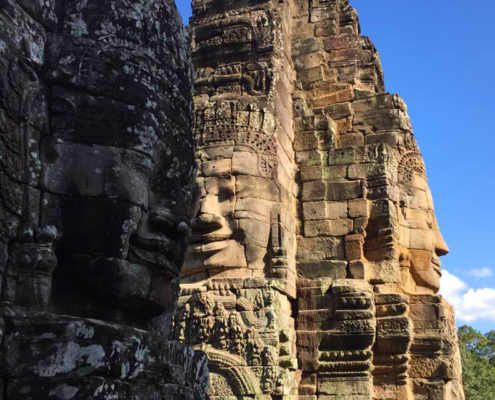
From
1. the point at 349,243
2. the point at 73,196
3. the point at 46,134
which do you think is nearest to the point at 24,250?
the point at 73,196

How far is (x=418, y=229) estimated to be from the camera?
1105 cm

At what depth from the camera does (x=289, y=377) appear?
29.6ft

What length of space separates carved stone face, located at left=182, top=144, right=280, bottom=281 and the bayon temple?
0.08ft

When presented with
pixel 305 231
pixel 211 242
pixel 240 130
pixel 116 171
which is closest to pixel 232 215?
pixel 211 242

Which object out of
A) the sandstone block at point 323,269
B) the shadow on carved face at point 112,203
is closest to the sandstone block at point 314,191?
the sandstone block at point 323,269

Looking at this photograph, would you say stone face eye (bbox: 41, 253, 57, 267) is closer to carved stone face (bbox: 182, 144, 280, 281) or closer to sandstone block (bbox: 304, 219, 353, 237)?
carved stone face (bbox: 182, 144, 280, 281)

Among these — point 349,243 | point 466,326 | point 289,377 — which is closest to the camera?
point 289,377

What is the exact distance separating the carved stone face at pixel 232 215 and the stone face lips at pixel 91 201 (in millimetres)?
5725

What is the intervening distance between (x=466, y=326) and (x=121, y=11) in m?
30.3

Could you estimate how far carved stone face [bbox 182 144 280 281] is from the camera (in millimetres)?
9703

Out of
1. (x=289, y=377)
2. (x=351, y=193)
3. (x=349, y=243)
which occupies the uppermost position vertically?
(x=351, y=193)

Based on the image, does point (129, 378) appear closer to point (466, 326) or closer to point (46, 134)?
point (46, 134)

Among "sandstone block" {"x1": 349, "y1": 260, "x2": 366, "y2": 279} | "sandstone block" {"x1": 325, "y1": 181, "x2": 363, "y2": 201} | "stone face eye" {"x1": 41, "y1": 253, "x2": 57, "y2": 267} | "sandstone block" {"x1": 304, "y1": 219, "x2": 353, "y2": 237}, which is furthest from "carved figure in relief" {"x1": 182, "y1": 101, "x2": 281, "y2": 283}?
"stone face eye" {"x1": 41, "y1": 253, "x2": 57, "y2": 267}

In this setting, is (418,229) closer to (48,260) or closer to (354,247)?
(354,247)
